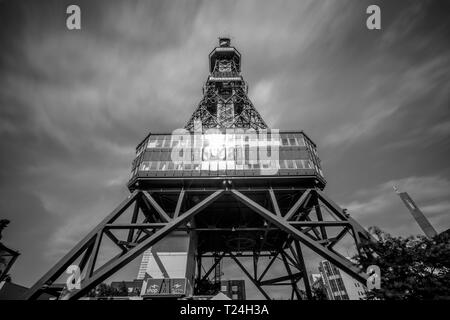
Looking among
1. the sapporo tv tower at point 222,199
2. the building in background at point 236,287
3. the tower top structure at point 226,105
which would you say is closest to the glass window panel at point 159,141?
the sapporo tv tower at point 222,199

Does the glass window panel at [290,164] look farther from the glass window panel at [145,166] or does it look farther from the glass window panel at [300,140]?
the glass window panel at [145,166]

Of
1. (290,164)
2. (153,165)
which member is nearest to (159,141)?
(153,165)

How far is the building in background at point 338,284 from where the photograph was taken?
225ft

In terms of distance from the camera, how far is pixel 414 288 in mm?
11312

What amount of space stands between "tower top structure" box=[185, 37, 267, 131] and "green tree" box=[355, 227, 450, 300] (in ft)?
70.8

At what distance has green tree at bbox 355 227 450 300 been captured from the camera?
440 inches

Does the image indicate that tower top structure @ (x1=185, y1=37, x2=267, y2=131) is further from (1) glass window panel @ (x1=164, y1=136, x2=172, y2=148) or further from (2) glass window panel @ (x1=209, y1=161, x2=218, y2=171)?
(2) glass window panel @ (x1=209, y1=161, x2=218, y2=171)

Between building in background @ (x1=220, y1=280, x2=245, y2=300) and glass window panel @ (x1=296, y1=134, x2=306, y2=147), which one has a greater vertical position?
glass window panel @ (x1=296, y1=134, x2=306, y2=147)

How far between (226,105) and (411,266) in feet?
103

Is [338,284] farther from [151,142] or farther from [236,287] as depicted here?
[151,142]

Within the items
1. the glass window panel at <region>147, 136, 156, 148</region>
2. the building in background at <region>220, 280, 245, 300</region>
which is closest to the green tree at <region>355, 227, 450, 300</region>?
the glass window panel at <region>147, 136, 156, 148</region>

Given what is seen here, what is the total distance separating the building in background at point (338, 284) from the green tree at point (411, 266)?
2723 inches
